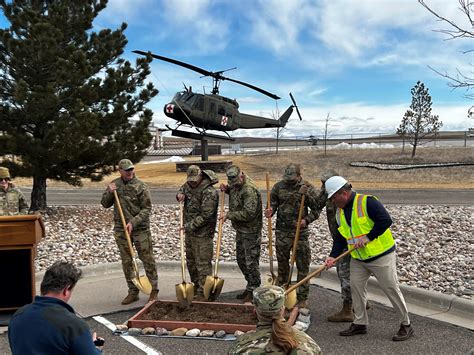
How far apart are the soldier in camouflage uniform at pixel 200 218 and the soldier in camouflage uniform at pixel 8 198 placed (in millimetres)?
2407

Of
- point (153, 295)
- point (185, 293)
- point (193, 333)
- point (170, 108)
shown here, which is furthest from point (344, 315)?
point (170, 108)

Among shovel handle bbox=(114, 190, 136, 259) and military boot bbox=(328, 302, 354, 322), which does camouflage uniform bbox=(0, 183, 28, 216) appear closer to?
shovel handle bbox=(114, 190, 136, 259)

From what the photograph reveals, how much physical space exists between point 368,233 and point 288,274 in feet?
6.04

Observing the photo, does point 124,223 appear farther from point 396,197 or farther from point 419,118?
point 419,118

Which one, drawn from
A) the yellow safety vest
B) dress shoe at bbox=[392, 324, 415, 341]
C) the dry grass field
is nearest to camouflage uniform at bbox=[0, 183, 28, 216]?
the yellow safety vest

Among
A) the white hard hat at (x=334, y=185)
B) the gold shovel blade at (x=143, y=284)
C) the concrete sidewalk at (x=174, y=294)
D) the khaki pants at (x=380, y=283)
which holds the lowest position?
Result: the concrete sidewalk at (x=174, y=294)

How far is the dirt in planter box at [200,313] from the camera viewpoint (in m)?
5.63

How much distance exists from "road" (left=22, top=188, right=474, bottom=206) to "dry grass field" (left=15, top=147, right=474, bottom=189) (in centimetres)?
273

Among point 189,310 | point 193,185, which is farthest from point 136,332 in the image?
point 193,185

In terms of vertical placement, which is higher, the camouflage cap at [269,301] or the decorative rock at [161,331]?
the camouflage cap at [269,301]

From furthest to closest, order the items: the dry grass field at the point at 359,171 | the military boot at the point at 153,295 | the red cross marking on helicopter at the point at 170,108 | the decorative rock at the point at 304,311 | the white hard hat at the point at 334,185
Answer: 1. the red cross marking on helicopter at the point at 170,108
2. the dry grass field at the point at 359,171
3. the military boot at the point at 153,295
4. the decorative rock at the point at 304,311
5. the white hard hat at the point at 334,185

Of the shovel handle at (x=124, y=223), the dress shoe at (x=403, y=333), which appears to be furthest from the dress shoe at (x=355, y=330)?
the shovel handle at (x=124, y=223)

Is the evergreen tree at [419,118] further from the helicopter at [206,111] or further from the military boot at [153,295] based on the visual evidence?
the military boot at [153,295]

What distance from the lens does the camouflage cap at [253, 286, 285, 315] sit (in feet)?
7.93
